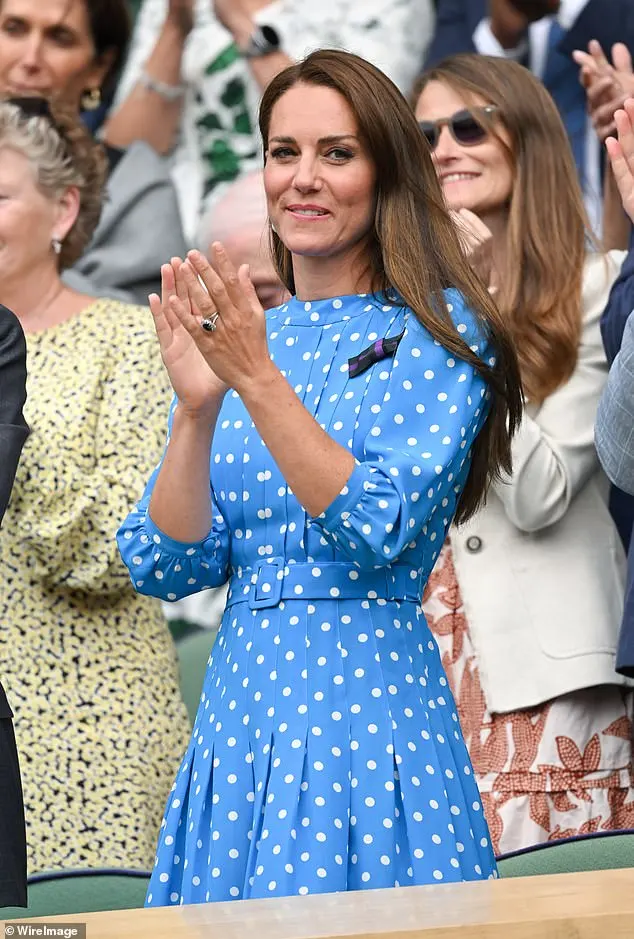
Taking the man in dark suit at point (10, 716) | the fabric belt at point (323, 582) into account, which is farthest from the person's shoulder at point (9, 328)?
the fabric belt at point (323, 582)

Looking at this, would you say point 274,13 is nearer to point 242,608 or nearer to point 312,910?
point 242,608

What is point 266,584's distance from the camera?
2.63 m

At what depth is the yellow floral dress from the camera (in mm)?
3627

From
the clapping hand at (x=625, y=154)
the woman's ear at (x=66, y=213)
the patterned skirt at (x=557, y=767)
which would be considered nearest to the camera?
the clapping hand at (x=625, y=154)

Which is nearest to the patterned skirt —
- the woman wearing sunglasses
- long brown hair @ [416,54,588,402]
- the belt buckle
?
the woman wearing sunglasses

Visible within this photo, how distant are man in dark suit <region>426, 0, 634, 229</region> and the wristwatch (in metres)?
0.45

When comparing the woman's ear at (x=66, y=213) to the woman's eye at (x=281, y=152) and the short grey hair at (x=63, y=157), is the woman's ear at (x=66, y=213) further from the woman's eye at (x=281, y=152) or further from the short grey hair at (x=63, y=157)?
the woman's eye at (x=281, y=152)

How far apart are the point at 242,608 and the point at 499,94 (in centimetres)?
164

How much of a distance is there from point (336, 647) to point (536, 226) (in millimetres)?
1464

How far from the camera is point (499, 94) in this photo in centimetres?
383

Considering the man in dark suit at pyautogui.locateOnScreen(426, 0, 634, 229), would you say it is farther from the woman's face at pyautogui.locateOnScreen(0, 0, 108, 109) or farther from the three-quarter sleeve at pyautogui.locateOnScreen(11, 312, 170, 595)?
the three-quarter sleeve at pyautogui.locateOnScreen(11, 312, 170, 595)

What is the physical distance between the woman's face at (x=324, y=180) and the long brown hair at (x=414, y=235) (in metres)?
0.02

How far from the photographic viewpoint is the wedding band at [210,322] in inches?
97.3

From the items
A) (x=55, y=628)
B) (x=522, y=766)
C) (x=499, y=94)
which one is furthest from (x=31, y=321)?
(x=522, y=766)
